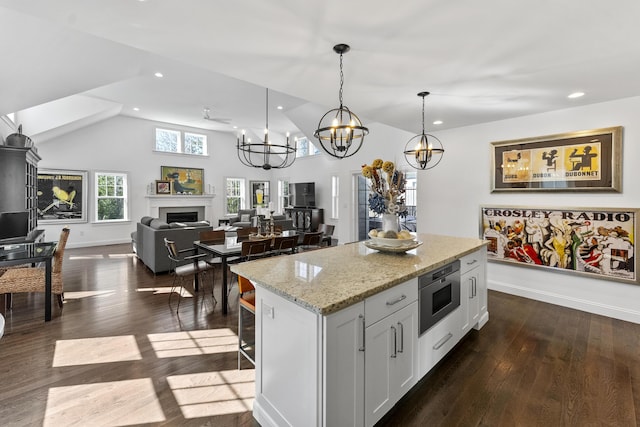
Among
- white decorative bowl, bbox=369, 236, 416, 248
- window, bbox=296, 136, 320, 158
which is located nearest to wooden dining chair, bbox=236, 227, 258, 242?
white decorative bowl, bbox=369, 236, 416, 248

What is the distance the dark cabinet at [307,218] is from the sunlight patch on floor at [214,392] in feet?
21.5

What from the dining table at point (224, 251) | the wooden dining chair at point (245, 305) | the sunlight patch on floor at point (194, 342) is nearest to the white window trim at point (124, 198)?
the dining table at point (224, 251)

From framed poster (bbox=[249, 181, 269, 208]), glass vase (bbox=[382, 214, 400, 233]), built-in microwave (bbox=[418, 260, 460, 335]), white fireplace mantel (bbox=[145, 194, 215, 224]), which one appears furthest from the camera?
framed poster (bbox=[249, 181, 269, 208])

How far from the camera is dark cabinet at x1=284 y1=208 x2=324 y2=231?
354 inches

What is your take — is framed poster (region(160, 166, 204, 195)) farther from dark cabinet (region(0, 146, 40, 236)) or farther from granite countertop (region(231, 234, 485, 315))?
granite countertop (region(231, 234, 485, 315))

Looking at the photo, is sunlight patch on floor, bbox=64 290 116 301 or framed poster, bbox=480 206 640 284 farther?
sunlight patch on floor, bbox=64 290 116 301

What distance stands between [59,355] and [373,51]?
3.69m

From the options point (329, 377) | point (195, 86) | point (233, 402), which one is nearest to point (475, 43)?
point (329, 377)

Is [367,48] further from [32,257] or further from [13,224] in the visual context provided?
[13,224]

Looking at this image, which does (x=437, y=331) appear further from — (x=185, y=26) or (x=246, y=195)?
(x=246, y=195)

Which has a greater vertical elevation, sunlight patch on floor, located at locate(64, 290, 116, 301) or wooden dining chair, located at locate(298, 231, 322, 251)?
wooden dining chair, located at locate(298, 231, 322, 251)

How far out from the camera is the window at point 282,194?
435 inches

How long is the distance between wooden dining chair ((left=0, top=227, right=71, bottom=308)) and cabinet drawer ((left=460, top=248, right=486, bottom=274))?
13.9 feet

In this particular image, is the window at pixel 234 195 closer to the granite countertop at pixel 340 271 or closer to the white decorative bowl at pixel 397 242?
the granite countertop at pixel 340 271
